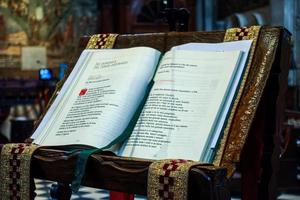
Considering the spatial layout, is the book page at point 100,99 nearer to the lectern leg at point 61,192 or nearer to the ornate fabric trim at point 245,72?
the ornate fabric trim at point 245,72

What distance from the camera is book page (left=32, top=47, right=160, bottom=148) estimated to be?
1.75 m

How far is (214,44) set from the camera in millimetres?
1825

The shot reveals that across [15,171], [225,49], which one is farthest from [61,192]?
[225,49]

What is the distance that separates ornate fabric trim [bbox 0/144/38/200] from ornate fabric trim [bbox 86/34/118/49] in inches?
21.9

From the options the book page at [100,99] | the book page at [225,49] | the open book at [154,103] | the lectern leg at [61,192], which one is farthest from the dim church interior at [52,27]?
the book page at [225,49]

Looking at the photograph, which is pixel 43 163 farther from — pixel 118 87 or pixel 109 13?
pixel 109 13

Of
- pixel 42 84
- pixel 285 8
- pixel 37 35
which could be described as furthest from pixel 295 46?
pixel 37 35

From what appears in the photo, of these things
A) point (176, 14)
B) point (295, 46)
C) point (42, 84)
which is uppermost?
point (176, 14)

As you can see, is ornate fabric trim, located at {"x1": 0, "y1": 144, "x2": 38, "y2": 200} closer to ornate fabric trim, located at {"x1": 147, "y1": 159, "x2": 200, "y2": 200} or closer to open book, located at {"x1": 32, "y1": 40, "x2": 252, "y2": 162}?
open book, located at {"x1": 32, "y1": 40, "x2": 252, "y2": 162}

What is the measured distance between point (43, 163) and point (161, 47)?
2.01 ft

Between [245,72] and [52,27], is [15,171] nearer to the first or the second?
[245,72]

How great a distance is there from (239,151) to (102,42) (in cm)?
83

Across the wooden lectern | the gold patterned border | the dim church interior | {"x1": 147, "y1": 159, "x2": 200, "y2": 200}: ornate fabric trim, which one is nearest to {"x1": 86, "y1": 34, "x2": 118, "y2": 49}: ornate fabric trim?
the wooden lectern

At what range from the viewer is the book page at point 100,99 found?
5.75ft
